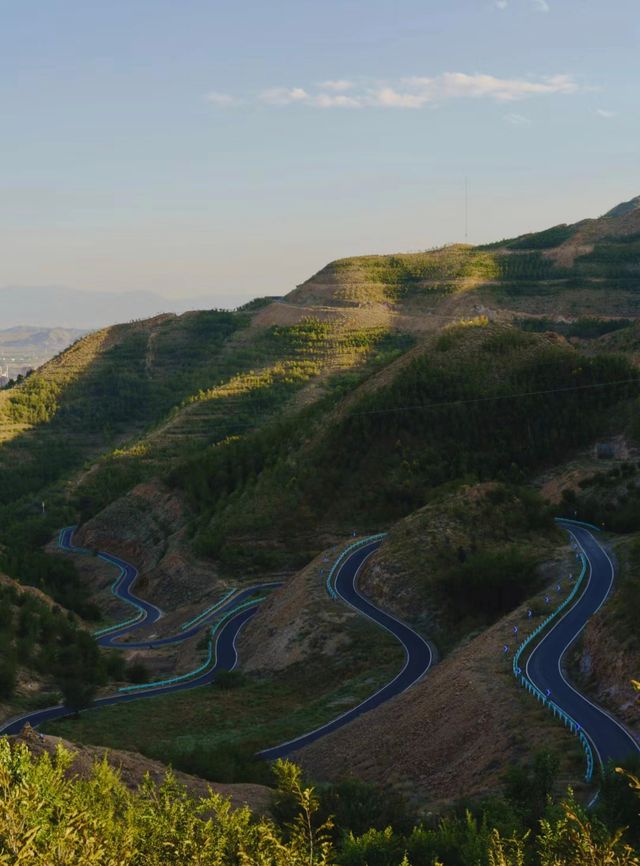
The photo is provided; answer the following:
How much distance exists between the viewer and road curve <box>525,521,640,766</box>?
97.9 ft

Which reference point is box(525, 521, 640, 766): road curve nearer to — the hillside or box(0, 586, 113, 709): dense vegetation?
the hillside

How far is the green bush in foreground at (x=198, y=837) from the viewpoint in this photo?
15406mm

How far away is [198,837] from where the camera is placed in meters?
18.2

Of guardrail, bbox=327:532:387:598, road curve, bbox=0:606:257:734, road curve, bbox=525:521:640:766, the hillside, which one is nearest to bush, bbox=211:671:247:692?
the hillside

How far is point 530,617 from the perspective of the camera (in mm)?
45938

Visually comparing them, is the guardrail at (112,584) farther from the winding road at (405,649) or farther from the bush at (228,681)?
the bush at (228,681)

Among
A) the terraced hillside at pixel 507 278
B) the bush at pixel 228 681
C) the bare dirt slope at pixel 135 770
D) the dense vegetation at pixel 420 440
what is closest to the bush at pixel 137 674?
the bush at pixel 228 681

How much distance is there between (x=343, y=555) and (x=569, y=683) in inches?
1366

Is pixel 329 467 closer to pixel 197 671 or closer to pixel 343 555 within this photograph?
pixel 343 555

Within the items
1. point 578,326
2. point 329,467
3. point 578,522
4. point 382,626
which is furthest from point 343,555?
point 578,326

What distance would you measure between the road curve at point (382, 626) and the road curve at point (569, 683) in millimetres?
8336

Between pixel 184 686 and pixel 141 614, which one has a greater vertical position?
pixel 184 686

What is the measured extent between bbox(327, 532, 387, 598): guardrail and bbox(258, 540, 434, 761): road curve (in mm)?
354

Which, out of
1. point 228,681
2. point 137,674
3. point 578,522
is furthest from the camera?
point 578,522
